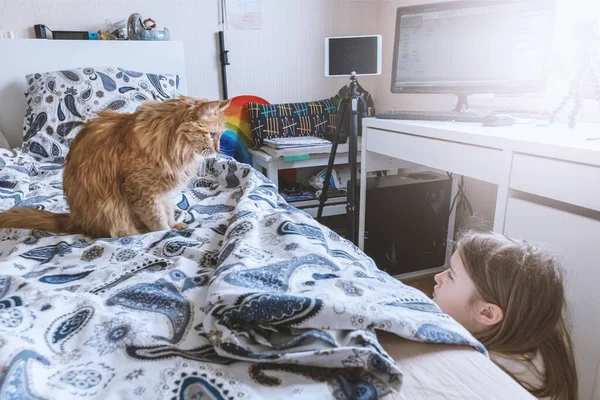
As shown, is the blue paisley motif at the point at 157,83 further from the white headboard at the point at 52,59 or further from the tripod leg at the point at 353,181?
the tripod leg at the point at 353,181

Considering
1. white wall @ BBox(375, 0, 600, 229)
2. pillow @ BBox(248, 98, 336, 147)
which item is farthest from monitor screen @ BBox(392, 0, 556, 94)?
pillow @ BBox(248, 98, 336, 147)

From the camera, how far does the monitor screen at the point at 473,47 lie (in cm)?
136

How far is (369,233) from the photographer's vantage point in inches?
72.8

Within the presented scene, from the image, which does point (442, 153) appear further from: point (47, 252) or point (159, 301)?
point (47, 252)

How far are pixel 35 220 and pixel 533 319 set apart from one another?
116 cm

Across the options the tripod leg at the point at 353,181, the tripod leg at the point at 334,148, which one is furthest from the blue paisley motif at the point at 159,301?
the tripod leg at the point at 334,148

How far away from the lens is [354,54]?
6.07ft

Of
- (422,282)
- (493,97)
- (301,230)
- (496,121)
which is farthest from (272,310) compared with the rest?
(493,97)

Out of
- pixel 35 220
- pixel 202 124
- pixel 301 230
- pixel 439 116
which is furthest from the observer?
pixel 439 116

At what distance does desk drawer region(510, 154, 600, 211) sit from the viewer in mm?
846

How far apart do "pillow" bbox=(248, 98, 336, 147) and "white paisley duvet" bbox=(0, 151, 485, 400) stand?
1536mm

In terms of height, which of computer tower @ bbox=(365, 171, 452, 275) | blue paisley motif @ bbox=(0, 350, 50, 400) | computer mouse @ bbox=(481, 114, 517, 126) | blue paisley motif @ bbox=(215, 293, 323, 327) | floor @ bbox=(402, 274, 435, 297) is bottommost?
→ floor @ bbox=(402, 274, 435, 297)

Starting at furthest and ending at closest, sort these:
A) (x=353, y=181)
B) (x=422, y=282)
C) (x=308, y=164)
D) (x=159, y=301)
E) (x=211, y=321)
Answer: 1. (x=308, y=164)
2. (x=422, y=282)
3. (x=353, y=181)
4. (x=159, y=301)
5. (x=211, y=321)

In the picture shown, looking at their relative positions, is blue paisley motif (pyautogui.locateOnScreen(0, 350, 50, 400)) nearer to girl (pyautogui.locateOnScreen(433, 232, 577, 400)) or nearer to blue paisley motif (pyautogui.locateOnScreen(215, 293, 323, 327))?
blue paisley motif (pyautogui.locateOnScreen(215, 293, 323, 327))
